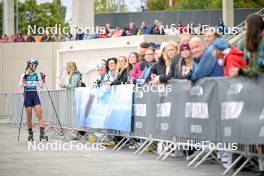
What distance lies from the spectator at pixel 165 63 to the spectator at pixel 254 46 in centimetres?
373

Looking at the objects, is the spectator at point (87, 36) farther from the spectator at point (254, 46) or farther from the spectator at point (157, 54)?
the spectator at point (254, 46)

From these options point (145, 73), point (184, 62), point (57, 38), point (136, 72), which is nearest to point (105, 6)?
point (57, 38)

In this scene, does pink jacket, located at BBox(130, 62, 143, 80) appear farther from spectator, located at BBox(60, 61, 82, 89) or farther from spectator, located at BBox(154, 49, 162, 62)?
spectator, located at BBox(60, 61, 82, 89)

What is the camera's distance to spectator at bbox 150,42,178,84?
14.8 meters

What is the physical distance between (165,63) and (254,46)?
459 centimetres

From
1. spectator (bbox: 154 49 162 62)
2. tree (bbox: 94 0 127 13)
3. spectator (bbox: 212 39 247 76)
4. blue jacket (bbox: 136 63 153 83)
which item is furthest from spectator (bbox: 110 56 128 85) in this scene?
tree (bbox: 94 0 127 13)

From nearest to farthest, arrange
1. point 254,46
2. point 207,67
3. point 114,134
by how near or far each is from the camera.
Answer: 1. point 254,46
2. point 207,67
3. point 114,134

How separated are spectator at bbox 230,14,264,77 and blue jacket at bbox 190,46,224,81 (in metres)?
0.98

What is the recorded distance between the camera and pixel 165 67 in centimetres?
1505

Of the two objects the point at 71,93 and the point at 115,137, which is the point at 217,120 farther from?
the point at 71,93

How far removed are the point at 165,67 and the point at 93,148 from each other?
3373 mm

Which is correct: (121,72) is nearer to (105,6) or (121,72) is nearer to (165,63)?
(165,63)

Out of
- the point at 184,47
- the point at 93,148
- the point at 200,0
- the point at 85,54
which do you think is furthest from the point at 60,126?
the point at 200,0

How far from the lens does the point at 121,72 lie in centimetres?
1789
